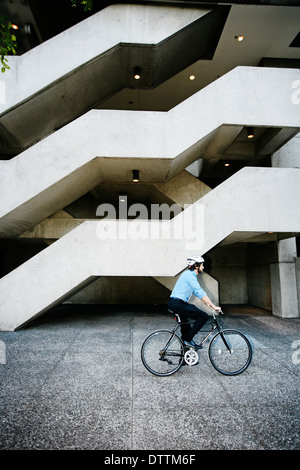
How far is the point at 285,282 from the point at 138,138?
24.3 ft

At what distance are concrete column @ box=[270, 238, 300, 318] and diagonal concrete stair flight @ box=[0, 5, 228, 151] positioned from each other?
8.16m

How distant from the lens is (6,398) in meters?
3.54

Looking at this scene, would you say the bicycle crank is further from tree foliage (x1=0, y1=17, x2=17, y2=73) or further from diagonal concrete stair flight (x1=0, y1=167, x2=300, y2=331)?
tree foliage (x1=0, y1=17, x2=17, y2=73)

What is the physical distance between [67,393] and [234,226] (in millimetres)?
5776

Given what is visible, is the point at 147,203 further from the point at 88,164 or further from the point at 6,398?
the point at 6,398

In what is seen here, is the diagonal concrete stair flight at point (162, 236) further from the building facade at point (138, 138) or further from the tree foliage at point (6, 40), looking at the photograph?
the tree foliage at point (6, 40)

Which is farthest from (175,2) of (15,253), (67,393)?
(15,253)

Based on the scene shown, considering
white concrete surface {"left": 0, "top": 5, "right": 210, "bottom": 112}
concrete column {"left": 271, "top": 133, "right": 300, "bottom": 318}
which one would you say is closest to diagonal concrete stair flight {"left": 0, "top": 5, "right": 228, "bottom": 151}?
white concrete surface {"left": 0, "top": 5, "right": 210, "bottom": 112}

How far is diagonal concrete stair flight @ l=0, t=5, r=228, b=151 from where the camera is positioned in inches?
296

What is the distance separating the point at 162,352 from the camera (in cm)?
421

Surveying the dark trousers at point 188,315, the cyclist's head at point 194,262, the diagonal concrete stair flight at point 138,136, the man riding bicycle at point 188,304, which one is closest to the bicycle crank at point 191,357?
the man riding bicycle at point 188,304

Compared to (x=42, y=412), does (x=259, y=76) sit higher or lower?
higher

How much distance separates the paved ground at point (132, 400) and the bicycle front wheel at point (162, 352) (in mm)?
171
